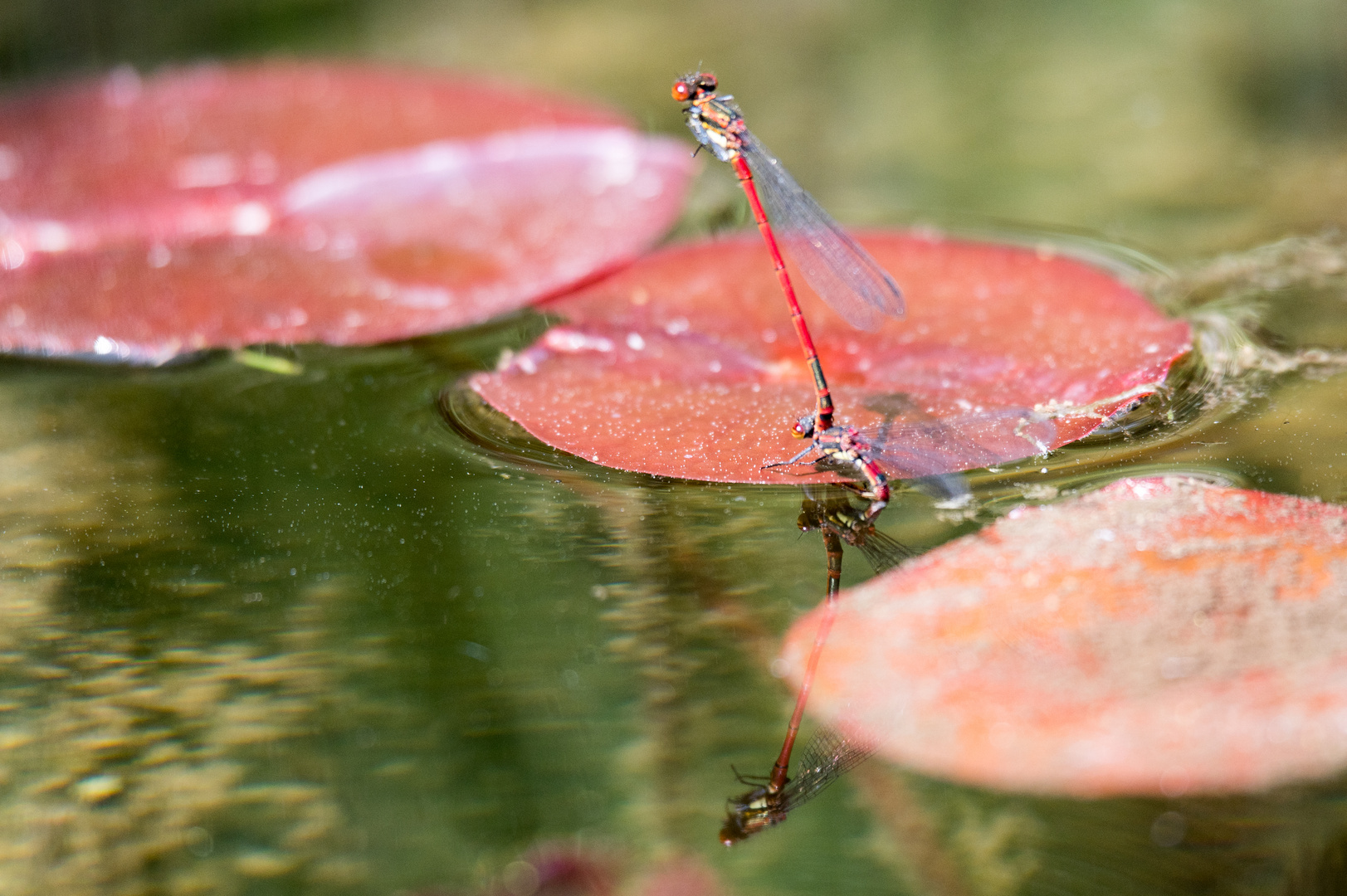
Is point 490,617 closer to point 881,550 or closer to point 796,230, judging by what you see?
point 881,550

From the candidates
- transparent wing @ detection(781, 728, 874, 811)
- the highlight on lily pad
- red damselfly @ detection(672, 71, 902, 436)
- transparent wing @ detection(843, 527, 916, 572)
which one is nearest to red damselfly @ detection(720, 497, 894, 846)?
transparent wing @ detection(781, 728, 874, 811)

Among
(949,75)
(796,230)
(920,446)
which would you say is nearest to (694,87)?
(796,230)

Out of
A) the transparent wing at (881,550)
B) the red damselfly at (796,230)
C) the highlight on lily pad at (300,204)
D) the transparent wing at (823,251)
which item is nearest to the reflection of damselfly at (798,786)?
the transparent wing at (881,550)

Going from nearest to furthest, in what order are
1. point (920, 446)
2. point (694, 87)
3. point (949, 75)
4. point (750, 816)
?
Result: point (750, 816)
point (920, 446)
point (694, 87)
point (949, 75)

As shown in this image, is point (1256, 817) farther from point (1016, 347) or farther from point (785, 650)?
point (1016, 347)

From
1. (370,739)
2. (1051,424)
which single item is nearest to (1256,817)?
(1051,424)

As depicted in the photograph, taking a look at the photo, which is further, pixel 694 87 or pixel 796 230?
pixel 796 230
